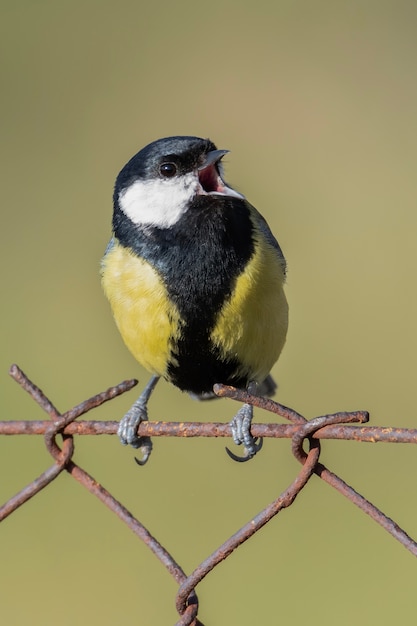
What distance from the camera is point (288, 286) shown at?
5191 millimetres

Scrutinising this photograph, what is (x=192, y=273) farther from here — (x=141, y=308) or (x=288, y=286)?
(x=288, y=286)

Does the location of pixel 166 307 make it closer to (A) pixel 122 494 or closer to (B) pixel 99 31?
(A) pixel 122 494

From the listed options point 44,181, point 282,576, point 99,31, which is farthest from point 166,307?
point 99,31

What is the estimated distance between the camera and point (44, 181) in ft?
19.0

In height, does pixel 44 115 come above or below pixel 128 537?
above

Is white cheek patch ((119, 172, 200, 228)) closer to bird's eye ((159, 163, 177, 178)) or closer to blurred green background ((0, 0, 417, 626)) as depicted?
bird's eye ((159, 163, 177, 178))

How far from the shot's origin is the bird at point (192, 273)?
101 inches

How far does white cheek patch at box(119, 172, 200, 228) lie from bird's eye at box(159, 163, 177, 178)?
0.04ft

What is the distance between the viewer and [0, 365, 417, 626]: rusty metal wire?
5.02 ft

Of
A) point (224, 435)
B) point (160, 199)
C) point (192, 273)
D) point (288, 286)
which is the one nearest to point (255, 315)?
point (192, 273)

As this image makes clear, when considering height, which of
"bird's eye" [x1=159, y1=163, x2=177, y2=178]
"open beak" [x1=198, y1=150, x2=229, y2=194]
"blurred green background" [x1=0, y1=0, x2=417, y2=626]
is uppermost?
"bird's eye" [x1=159, y1=163, x2=177, y2=178]

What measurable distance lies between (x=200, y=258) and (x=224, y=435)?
93 centimetres

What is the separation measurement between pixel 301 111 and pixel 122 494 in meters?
3.20

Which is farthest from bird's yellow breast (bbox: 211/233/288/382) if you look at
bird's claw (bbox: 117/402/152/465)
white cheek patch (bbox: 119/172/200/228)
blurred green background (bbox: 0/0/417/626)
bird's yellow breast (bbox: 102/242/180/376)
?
blurred green background (bbox: 0/0/417/626)
